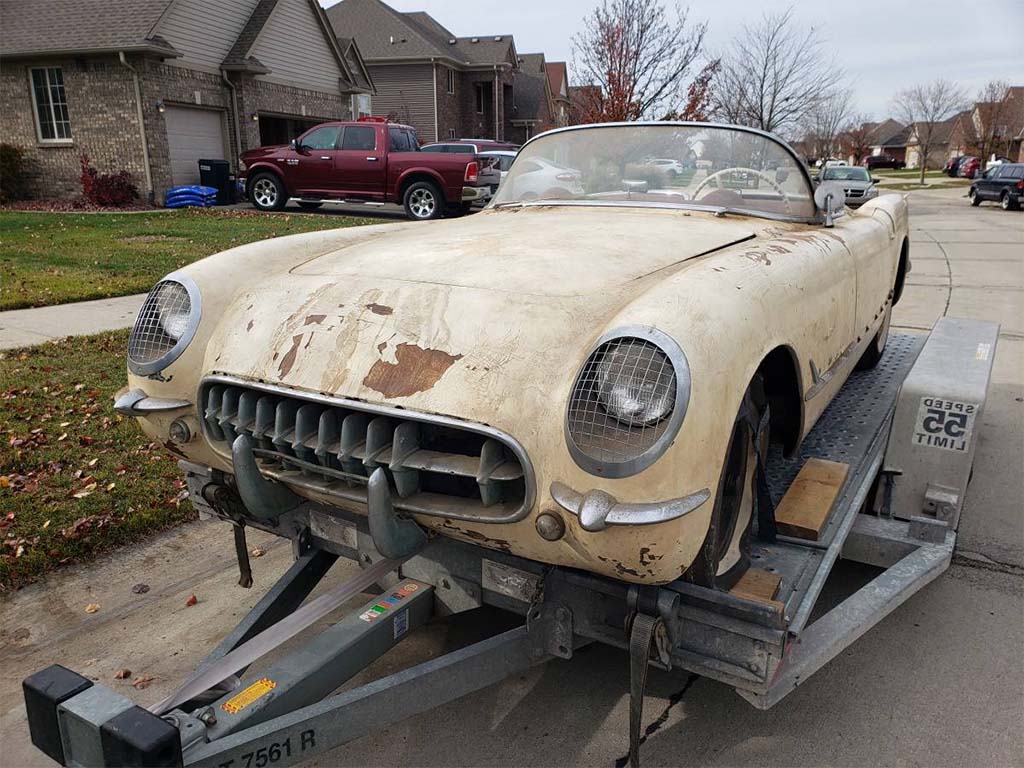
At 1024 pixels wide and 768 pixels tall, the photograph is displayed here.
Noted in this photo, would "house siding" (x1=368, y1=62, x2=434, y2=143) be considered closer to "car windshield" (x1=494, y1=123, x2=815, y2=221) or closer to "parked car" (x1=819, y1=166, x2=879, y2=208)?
"parked car" (x1=819, y1=166, x2=879, y2=208)

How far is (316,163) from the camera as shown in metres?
16.2

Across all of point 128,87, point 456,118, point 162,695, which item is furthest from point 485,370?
point 456,118

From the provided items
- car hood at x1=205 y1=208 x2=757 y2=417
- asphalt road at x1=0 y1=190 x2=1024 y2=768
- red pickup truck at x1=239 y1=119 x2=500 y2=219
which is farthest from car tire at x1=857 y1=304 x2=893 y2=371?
red pickup truck at x1=239 y1=119 x2=500 y2=219

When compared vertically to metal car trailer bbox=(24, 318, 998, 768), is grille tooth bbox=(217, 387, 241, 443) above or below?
above

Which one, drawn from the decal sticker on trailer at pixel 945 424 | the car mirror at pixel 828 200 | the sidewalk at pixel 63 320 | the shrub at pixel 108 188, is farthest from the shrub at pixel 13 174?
the decal sticker on trailer at pixel 945 424

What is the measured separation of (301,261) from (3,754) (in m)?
1.84

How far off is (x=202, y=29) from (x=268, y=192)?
535cm

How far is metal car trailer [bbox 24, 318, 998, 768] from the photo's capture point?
5.76 ft

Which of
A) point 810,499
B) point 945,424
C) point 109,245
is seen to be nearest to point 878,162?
point 109,245

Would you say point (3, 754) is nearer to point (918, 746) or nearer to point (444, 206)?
point (918, 746)

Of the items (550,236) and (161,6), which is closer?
(550,236)

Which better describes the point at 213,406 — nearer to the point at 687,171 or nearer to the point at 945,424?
the point at 687,171

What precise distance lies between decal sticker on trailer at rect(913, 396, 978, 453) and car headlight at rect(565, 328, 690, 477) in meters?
1.88

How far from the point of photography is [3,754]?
2406 millimetres
